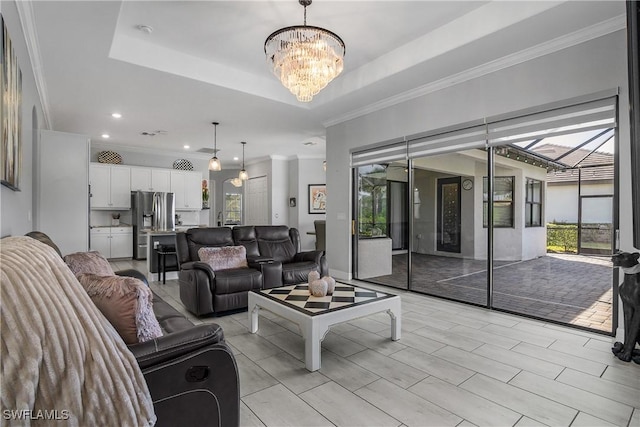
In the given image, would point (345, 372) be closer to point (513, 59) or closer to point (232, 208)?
point (513, 59)

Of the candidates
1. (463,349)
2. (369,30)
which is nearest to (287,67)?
(369,30)

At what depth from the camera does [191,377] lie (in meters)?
1.43

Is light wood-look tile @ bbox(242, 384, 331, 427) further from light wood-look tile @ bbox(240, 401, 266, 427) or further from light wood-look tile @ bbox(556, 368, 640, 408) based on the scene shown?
light wood-look tile @ bbox(556, 368, 640, 408)

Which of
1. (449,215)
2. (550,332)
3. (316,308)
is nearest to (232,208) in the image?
(449,215)

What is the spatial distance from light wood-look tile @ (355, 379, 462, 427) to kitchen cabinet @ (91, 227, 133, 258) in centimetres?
753

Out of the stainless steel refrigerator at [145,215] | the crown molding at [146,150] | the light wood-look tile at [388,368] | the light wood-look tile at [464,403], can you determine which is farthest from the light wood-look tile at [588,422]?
the crown molding at [146,150]

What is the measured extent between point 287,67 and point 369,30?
121 centimetres

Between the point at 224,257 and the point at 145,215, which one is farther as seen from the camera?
the point at 145,215

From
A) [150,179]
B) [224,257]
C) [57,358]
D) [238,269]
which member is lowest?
[238,269]

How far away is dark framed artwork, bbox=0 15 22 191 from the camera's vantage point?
6.25 ft

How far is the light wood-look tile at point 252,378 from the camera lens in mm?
2213

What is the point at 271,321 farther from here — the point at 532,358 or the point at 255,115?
the point at 255,115

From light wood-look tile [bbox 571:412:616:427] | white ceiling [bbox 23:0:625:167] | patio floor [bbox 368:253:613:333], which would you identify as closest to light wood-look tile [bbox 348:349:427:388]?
light wood-look tile [bbox 571:412:616:427]

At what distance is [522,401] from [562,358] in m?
0.89
